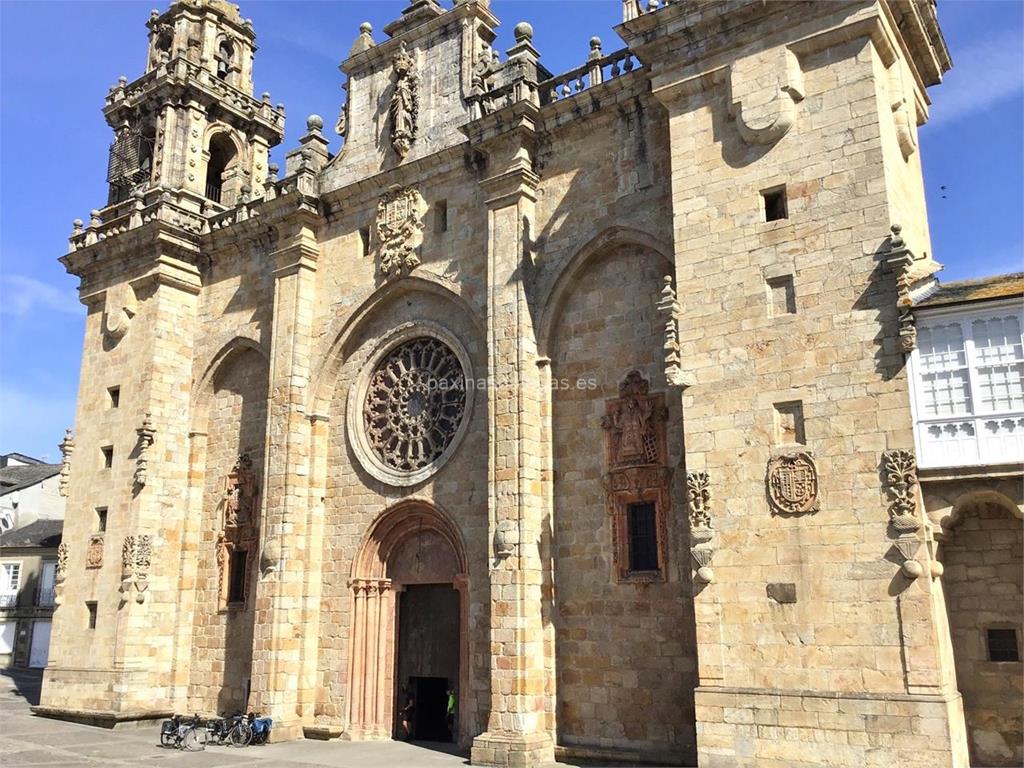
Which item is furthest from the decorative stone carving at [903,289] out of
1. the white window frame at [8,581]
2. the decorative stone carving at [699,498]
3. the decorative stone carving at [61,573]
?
the white window frame at [8,581]

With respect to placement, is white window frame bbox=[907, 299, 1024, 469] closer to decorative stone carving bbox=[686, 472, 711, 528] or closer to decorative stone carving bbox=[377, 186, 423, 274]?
decorative stone carving bbox=[686, 472, 711, 528]

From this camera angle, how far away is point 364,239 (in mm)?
20812

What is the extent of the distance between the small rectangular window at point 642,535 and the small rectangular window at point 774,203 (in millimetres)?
5235

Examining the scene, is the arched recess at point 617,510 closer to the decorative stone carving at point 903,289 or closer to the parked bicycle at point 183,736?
the decorative stone carving at point 903,289

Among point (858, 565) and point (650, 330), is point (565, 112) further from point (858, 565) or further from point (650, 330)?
point (858, 565)

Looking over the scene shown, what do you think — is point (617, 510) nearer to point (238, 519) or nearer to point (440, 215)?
point (440, 215)

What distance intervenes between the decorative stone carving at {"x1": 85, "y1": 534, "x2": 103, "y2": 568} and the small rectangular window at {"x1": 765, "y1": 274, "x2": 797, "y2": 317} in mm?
17907

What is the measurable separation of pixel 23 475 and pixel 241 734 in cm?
3394

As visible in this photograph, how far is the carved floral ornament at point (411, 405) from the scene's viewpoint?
61.6ft

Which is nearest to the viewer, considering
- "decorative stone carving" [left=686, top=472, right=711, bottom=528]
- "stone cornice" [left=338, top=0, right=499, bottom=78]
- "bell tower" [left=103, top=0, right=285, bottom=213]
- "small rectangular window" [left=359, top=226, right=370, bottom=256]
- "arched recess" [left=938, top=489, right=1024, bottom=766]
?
"arched recess" [left=938, top=489, right=1024, bottom=766]

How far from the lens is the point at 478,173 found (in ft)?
62.1

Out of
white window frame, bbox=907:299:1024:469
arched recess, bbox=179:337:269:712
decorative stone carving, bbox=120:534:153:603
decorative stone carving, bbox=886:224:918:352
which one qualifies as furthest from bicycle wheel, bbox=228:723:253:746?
decorative stone carving, bbox=886:224:918:352

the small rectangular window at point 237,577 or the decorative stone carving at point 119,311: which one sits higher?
the decorative stone carving at point 119,311

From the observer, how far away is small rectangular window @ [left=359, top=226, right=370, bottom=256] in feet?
68.0
